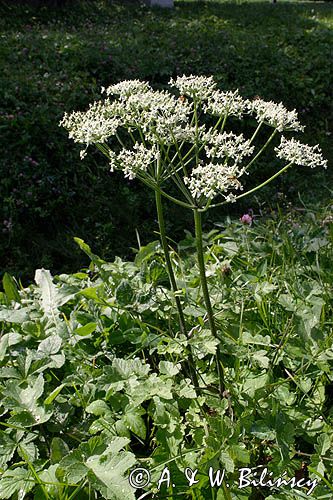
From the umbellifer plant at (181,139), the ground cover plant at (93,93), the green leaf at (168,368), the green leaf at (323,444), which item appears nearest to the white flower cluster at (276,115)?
the umbellifer plant at (181,139)

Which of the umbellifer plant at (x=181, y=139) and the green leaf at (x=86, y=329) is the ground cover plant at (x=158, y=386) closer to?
the green leaf at (x=86, y=329)

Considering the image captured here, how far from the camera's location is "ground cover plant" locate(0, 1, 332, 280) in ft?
15.4

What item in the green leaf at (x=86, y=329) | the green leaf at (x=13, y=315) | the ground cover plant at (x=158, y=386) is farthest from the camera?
the green leaf at (x=13, y=315)

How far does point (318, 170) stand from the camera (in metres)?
6.38

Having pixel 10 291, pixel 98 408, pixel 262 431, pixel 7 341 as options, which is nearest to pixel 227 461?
pixel 262 431

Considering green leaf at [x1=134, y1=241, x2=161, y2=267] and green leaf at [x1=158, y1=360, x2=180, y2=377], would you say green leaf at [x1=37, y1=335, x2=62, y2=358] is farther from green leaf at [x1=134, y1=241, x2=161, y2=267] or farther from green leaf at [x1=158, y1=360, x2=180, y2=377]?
green leaf at [x1=134, y1=241, x2=161, y2=267]

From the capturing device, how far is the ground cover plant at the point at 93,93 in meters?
4.68

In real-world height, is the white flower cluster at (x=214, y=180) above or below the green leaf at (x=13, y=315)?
above

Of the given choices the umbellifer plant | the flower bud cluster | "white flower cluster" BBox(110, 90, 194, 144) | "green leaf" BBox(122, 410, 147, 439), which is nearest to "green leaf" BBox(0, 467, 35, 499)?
"green leaf" BBox(122, 410, 147, 439)

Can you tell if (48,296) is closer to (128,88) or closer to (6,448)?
(6,448)

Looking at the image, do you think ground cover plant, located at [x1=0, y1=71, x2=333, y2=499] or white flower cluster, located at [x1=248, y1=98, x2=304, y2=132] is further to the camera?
white flower cluster, located at [x1=248, y1=98, x2=304, y2=132]

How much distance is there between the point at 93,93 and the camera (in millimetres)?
5227

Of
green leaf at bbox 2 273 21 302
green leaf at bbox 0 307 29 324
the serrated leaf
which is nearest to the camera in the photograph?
the serrated leaf

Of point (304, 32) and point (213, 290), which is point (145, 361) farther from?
point (304, 32)
